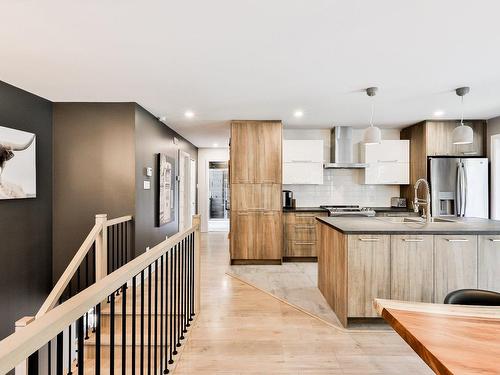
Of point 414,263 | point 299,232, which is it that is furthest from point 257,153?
point 414,263

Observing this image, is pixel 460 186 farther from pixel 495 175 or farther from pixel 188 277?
pixel 188 277

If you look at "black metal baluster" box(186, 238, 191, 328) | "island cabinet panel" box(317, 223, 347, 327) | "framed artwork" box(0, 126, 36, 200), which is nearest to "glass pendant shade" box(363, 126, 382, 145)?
"island cabinet panel" box(317, 223, 347, 327)

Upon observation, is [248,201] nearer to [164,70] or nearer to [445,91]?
[164,70]

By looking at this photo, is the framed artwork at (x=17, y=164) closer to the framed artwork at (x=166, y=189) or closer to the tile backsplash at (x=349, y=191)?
the framed artwork at (x=166, y=189)

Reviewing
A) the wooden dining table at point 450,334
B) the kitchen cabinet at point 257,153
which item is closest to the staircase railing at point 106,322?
the wooden dining table at point 450,334

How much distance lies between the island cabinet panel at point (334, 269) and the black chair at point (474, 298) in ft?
3.86

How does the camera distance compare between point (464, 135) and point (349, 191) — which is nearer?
point (464, 135)

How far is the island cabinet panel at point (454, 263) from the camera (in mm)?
2619

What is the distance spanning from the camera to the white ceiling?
74.0 inches

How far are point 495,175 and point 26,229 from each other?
6645 mm

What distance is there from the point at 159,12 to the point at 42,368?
4.07 metres

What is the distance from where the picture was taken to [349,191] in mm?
5688

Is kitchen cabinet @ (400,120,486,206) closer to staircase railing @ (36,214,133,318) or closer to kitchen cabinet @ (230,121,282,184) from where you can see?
kitchen cabinet @ (230,121,282,184)

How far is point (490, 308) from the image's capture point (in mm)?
1251
